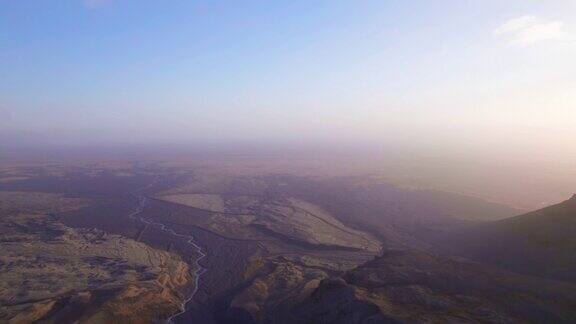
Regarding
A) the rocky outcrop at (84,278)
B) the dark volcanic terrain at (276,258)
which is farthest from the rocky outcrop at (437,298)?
the rocky outcrop at (84,278)

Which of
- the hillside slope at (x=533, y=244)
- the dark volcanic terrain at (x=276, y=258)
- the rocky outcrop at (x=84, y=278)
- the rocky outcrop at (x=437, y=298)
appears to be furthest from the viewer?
the hillside slope at (x=533, y=244)

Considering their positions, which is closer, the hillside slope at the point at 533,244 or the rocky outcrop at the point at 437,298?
the rocky outcrop at the point at 437,298

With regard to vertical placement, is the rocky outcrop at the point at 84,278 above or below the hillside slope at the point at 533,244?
below

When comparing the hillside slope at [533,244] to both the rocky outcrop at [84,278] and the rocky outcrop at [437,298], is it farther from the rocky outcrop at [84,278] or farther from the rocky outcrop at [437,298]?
the rocky outcrop at [84,278]

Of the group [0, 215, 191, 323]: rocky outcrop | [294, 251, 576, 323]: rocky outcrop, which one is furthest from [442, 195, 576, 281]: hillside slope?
[0, 215, 191, 323]: rocky outcrop

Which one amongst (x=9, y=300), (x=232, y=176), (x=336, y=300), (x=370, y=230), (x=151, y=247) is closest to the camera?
(x=336, y=300)

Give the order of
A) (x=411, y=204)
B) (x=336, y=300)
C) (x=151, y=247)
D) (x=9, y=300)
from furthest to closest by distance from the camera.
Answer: (x=411, y=204)
(x=151, y=247)
(x=9, y=300)
(x=336, y=300)

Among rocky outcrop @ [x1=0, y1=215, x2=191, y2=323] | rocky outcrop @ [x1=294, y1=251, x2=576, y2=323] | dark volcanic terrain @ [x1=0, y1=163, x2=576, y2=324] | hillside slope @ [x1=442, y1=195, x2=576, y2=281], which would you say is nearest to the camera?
rocky outcrop @ [x1=294, y1=251, x2=576, y2=323]

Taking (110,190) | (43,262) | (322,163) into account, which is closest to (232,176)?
(110,190)

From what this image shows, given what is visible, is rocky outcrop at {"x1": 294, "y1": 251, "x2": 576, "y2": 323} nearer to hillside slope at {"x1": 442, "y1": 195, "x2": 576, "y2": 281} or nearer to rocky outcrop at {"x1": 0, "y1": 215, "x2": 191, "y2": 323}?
hillside slope at {"x1": 442, "y1": 195, "x2": 576, "y2": 281}

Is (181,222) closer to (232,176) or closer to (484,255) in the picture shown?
(484,255)

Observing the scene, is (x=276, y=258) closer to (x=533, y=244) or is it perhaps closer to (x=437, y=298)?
(x=437, y=298)
